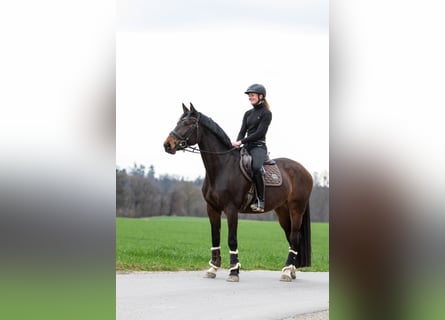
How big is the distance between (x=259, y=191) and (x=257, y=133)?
0.69 metres

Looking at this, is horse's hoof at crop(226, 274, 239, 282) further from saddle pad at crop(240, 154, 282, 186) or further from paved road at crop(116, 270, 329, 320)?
saddle pad at crop(240, 154, 282, 186)

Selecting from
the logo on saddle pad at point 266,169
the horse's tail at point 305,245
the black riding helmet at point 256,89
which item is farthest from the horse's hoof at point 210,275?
the black riding helmet at point 256,89

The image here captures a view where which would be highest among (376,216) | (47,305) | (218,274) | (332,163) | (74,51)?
(74,51)

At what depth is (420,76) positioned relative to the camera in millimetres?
2129

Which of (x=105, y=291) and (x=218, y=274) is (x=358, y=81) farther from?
(x=218, y=274)

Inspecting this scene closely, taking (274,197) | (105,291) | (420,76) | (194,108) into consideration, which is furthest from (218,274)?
(420,76)

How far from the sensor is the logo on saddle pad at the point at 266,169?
25.0ft

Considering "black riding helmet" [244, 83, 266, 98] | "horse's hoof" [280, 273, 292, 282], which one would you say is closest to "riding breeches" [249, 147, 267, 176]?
"black riding helmet" [244, 83, 266, 98]

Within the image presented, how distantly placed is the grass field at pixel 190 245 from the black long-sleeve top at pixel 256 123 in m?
2.44

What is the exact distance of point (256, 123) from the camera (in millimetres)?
7613

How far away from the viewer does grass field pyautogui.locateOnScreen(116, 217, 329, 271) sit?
31.8 feet

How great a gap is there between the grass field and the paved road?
1183 millimetres

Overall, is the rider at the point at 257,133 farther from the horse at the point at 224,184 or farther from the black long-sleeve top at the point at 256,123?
the horse at the point at 224,184

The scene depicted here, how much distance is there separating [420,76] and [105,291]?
139 centimetres
